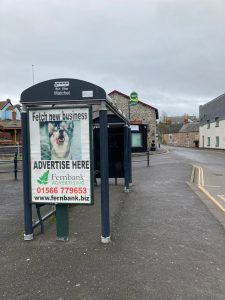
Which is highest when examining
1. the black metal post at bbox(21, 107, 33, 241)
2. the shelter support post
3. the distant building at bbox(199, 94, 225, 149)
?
the distant building at bbox(199, 94, 225, 149)

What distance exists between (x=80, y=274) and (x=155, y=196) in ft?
17.1

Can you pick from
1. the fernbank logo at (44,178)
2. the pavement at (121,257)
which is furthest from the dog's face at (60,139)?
the pavement at (121,257)

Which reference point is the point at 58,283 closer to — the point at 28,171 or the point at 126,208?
the point at 28,171

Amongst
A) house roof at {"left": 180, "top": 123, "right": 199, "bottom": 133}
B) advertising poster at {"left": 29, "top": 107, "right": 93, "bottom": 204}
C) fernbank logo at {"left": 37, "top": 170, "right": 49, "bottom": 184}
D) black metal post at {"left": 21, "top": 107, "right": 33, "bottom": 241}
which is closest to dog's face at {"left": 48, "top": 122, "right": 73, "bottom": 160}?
advertising poster at {"left": 29, "top": 107, "right": 93, "bottom": 204}

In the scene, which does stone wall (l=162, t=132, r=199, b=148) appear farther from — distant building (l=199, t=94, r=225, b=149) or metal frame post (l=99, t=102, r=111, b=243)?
metal frame post (l=99, t=102, r=111, b=243)

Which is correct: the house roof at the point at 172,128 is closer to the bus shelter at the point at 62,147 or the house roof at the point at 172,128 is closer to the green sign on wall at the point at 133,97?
the green sign on wall at the point at 133,97

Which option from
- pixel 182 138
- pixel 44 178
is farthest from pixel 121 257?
pixel 182 138

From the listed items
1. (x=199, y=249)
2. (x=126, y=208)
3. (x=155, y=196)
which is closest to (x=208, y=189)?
(x=155, y=196)

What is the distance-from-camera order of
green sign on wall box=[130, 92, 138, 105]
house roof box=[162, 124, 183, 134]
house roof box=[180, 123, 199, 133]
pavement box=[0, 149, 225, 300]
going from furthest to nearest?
house roof box=[162, 124, 183, 134]
house roof box=[180, 123, 199, 133]
green sign on wall box=[130, 92, 138, 105]
pavement box=[0, 149, 225, 300]

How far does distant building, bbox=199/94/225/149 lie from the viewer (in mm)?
45531

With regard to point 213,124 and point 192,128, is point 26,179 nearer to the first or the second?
point 213,124

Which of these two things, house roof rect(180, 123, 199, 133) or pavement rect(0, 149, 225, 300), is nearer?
pavement rect(0, 149, 225, 300)

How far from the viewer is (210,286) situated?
3.56 meters

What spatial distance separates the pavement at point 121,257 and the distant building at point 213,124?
41.1 metres
